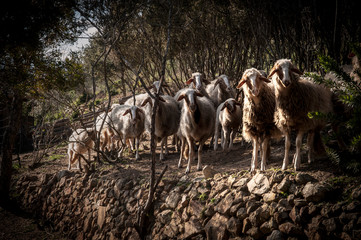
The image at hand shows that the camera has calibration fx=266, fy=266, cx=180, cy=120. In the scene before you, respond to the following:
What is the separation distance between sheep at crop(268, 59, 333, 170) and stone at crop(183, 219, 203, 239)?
1684mm

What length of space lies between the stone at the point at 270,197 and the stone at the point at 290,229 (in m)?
0.39

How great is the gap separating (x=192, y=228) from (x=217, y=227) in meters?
0.52

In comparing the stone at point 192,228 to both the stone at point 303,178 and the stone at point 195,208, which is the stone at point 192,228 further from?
the stone at point 303,178

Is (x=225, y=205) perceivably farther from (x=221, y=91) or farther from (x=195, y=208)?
(x=221, y=91)

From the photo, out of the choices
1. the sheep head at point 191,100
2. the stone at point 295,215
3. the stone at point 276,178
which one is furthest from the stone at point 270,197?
the sheep head at point 191,100

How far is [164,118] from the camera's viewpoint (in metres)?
8.05

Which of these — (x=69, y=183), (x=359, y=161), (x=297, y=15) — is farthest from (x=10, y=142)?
(x=297, y=15)

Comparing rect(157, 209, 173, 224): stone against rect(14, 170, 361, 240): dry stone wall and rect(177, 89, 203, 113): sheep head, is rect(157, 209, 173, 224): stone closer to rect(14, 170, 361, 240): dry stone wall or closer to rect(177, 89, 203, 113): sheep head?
rect(14, 170, 361, 240): dry stone wall

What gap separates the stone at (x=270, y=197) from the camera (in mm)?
3656

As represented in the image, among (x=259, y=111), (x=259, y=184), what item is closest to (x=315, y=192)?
(x=259, y=184)

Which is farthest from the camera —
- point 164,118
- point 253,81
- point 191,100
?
point 164,118

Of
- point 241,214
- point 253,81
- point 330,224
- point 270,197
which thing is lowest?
point 241,214

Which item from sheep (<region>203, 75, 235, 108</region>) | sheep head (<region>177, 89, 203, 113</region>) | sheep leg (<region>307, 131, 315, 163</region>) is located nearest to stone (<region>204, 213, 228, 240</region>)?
sheep leg (<region>307, 131, 315, 163</region>)

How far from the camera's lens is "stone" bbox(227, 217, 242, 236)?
3.79 metres
